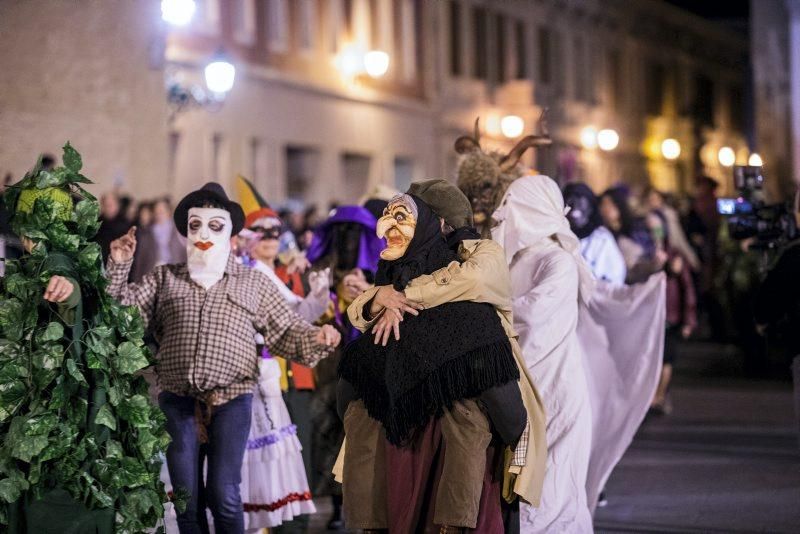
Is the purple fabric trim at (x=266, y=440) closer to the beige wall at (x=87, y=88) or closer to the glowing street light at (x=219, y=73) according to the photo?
the beige wall at (x=87, y=88)

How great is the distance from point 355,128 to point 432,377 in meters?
29.6

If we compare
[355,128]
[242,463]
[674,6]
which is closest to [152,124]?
[355,128]

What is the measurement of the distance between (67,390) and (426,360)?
1.47 metres

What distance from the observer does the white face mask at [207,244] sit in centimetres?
832

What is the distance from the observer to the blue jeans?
8.18 metres

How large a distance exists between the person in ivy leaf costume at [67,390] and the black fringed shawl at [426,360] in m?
1.04

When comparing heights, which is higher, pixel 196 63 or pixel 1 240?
pixel 196 63

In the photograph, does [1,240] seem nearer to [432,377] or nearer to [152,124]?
[432,377]

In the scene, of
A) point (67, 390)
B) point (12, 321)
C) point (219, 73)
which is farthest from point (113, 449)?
point (219, 73)

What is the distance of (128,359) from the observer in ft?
23.3

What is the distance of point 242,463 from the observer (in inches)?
348

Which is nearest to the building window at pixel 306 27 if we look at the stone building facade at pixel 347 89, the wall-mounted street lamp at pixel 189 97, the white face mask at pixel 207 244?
the stone building facade at pixel 347 89

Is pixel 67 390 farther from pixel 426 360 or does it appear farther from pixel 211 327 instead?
pixel 426 360

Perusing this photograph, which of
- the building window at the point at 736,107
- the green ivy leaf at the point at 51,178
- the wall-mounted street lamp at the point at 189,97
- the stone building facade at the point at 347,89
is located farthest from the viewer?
the building window at the point at 736,107
